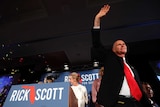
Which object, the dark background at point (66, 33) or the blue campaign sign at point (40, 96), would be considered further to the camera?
the dark background at point (66, 33)

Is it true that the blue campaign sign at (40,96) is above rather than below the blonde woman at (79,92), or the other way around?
below

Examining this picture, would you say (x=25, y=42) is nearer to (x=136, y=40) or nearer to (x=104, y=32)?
(x=104, y=32)

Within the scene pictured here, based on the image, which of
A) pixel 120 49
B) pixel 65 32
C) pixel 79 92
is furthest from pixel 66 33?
pixel 120 49

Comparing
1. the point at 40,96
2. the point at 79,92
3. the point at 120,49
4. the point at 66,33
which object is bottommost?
the point at 40,96

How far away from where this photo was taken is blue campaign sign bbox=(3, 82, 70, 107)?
958mm

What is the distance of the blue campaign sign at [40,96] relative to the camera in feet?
3.14

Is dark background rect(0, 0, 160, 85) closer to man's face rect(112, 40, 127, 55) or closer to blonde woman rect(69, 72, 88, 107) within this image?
blonde woman rect(69, 72, 88, 107)

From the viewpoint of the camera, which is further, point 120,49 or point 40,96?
point 120,49

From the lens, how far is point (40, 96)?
100 centimetres

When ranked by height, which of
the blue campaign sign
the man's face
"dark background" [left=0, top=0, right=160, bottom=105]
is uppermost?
"dark background" [left=0, top=0, right=160, bottom=105]

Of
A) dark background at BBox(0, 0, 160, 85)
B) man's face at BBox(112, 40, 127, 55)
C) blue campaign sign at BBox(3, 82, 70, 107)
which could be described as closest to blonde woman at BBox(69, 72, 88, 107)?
man's face at BBox(112, 40, 127, 55)

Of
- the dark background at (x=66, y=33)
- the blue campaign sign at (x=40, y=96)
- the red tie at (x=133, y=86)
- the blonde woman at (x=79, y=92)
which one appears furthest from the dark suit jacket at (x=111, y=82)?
the dark background at (x=66, y=33)

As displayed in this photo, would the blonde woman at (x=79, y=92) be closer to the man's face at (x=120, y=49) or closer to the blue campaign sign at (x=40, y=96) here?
the man's face at (x=120, y=49)

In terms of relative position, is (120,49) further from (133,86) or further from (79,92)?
(79,92)
